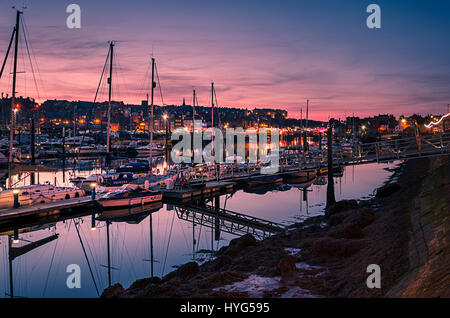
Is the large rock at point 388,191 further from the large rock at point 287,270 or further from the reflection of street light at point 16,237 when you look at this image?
the reflection of street light at point 16,237

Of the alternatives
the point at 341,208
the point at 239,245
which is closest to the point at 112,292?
the point at 239,245

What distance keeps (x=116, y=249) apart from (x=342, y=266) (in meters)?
13.4

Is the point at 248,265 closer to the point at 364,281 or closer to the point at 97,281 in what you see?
the point at 364,281

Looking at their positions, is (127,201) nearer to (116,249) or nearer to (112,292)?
(116,249)

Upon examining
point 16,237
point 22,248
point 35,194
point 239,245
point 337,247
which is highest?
point 337,247

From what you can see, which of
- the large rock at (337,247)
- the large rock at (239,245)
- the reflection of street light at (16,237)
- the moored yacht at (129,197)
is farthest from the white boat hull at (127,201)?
the large rock at (337,247)

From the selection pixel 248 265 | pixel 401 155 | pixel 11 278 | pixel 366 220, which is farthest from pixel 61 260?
pixel 401 155

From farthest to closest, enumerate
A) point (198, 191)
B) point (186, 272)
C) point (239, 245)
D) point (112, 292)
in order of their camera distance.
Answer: point (198, 191) → point (239, 245) → point (186, 272) → point (112, 292)

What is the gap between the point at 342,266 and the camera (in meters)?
11.6

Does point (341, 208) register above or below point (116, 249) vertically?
above

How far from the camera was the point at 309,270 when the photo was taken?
1163cm

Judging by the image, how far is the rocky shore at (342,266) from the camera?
8328 mm
